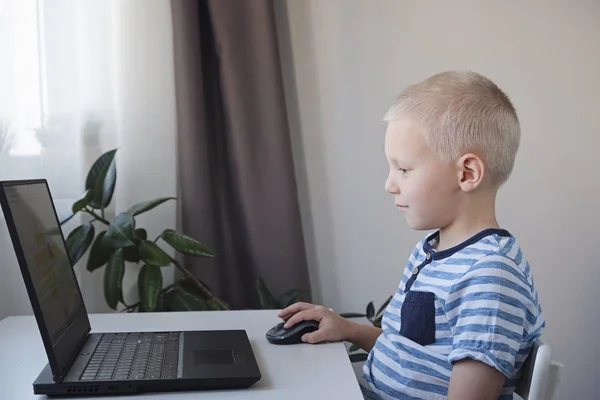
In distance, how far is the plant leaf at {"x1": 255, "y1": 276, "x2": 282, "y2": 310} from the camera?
1.78 meters

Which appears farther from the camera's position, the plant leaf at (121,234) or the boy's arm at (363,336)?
the plant leaf at (121,234)

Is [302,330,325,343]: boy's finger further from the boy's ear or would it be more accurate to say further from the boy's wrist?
the boy's ear

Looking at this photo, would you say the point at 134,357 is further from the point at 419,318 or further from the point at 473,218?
the point at 473,218

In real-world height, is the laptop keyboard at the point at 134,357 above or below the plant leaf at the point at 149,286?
above

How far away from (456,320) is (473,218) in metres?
0.17

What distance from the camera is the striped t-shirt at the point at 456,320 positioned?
3.16 feet

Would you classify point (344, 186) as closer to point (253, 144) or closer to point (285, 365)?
point (253, 144)

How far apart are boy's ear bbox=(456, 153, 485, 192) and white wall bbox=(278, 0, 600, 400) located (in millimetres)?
939

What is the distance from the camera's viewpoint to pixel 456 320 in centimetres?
101

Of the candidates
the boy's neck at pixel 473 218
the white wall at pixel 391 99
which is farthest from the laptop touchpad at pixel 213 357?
the white wall at pixel 391 99

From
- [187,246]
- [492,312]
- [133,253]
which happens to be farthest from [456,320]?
[133,253]

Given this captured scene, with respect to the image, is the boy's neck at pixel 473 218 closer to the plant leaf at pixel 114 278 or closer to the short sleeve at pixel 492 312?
the short sleeve at pixel 492 312

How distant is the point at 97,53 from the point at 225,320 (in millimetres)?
804

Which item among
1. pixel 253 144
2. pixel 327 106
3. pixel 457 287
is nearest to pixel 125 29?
pixel 253 144
